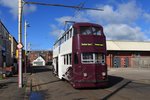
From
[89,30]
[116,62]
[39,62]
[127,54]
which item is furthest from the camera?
[39,62]

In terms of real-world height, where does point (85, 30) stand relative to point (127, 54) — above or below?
above

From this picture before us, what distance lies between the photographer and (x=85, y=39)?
21.1m

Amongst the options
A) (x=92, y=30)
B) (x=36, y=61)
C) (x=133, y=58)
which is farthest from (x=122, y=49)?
(x=36, y=61)

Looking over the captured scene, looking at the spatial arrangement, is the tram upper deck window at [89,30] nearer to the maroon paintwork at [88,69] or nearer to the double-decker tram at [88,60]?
the double-decker tram at [88,60]

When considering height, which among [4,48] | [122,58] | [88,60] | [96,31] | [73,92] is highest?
[4,48]

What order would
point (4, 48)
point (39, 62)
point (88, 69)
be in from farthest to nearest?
1. point (39, 62)
2. point (4, 48)
3. point (88, 69)

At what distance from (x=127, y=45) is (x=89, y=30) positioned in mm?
53425

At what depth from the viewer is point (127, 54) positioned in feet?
235

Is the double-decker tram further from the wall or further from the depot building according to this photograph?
the wall

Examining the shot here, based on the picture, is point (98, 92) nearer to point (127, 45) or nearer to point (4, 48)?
point (4, 48)

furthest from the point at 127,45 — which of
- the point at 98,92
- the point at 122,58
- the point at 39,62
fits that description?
the point at 39,62

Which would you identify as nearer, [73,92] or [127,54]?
[73,92]

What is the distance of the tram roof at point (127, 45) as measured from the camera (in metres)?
70.9

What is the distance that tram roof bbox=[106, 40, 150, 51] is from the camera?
70.9 m
